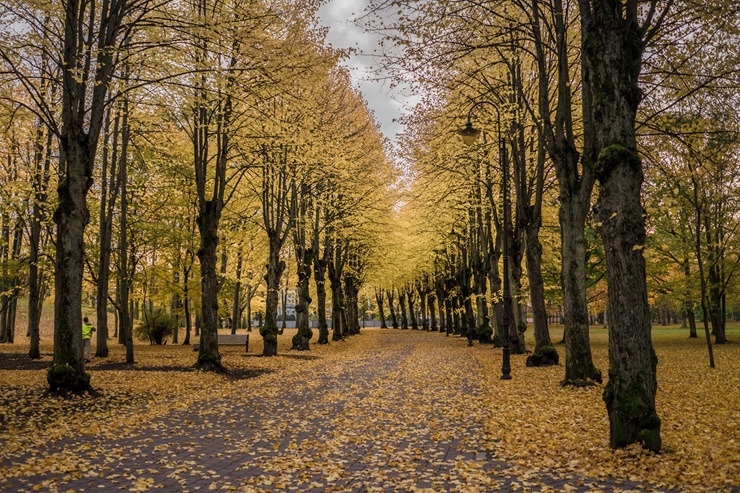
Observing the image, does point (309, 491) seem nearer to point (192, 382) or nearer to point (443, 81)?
point (192, 382)

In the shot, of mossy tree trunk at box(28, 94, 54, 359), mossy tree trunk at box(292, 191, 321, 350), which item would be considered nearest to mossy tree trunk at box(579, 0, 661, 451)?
mossy tree trunk at box(28, 94, 54, 359)

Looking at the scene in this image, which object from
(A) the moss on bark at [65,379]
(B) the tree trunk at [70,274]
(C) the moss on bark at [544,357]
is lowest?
(C) the moss on bark at [544,357]

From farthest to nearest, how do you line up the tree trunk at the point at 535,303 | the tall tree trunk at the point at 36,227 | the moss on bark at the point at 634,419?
the tall tree trunk at the point at 36,227, the tree trunk at the point at 535,303, the moss on bark at the point at 634,419

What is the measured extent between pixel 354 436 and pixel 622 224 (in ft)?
16.6

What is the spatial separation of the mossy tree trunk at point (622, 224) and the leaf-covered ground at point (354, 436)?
579 millimetres

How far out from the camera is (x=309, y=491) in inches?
240

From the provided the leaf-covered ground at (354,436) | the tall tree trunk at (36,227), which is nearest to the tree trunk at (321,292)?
the tall tree trunk at (36,227)

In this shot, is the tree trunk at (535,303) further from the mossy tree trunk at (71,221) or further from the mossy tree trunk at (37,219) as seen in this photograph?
the mossy tree trunk at (37,219)

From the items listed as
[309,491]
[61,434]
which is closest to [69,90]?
[61,434]

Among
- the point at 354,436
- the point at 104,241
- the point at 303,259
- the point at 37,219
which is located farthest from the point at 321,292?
the point at 354,436

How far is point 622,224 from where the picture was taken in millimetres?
7074

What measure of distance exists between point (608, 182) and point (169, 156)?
24.1m

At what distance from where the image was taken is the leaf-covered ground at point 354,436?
6.36 meters

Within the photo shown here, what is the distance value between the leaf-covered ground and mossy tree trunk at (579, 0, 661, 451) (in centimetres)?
58
